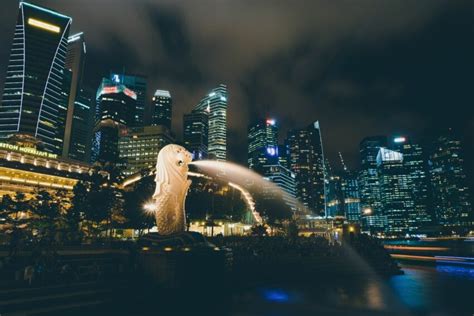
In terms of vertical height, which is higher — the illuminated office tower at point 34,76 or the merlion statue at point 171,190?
the illuminated office tower at point 34,76

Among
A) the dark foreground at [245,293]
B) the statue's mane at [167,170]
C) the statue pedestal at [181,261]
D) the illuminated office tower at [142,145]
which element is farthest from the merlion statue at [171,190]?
the illuminated office tower at [142,145]

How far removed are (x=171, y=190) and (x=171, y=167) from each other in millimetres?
1457

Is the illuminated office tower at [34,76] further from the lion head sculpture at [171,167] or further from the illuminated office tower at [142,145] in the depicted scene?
the lion head sculpture at [171,167]

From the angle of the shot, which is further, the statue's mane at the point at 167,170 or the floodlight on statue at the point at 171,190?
the statue's mane at the point at 167,170

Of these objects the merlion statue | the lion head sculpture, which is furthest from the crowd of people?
the lion head sculpture

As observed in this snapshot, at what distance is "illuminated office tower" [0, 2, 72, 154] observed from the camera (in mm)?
132125

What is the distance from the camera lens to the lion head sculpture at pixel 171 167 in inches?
717

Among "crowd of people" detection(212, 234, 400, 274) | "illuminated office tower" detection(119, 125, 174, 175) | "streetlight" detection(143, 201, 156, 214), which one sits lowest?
"crowd of people" detection(212, 234, 400, 274)

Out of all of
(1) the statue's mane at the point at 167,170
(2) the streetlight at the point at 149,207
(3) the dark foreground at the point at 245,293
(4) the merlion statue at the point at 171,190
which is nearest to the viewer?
(3) the dark foreground at the point at 245,293

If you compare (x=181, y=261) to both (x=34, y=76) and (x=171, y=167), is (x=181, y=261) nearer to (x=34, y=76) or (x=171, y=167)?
(x=171, y=167)

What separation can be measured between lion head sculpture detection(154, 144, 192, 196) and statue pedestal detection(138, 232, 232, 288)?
3.37 meters

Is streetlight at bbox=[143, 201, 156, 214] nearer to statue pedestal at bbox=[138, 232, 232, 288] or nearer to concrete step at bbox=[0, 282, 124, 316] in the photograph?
statue pedestal at bbox=[138, 232, 232, 288]

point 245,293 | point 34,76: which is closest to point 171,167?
point 245,293

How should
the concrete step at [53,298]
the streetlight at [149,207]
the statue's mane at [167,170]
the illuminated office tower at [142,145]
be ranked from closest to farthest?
the concrete step at [53,298] → the statue's mane at [167,170] → the streetlight at [149,207] → the illuminated office tower at [142,145]
